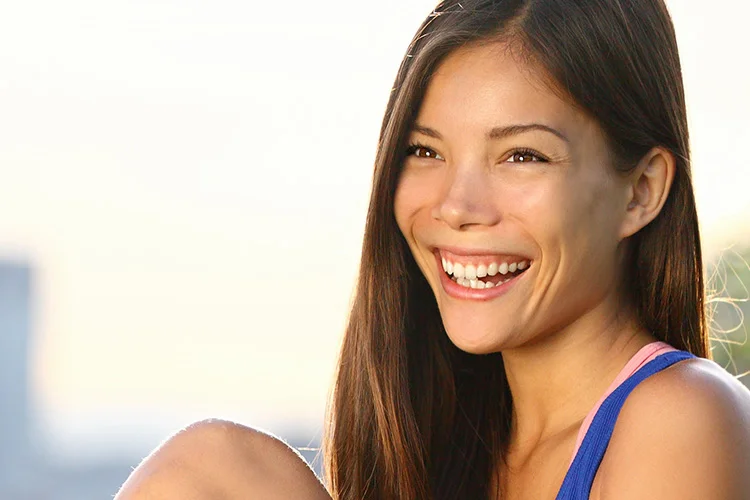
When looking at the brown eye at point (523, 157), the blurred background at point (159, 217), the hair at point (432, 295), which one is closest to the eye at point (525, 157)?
the brown eye at point (523, 157)

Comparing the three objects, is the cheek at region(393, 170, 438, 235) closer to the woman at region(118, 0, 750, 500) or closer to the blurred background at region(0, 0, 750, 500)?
the woman at region(118, 0, 750, 500)

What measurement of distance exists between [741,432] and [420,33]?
1.01 metres

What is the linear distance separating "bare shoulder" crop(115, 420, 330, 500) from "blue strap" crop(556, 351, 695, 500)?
21.6 inches

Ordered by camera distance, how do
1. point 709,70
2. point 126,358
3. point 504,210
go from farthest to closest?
point 126,358 < point 709,70 < point 504,210

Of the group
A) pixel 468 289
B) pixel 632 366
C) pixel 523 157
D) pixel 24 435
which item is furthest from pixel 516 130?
pixel 24 435

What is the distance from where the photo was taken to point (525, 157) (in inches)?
91.4

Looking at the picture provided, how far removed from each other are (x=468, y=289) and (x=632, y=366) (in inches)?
13.8

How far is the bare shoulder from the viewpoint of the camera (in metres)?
2.45

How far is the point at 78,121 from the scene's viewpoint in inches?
672

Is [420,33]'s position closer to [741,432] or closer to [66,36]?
[741,432]

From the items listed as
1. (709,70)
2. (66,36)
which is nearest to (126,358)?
(66,36)

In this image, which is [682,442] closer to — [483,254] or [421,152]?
[483,254]

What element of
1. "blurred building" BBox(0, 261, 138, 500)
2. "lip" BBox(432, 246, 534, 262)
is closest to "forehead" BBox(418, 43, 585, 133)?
"lip" BBox(432, 246, 534, 262)

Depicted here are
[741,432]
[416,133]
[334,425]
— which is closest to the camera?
[741,432]
